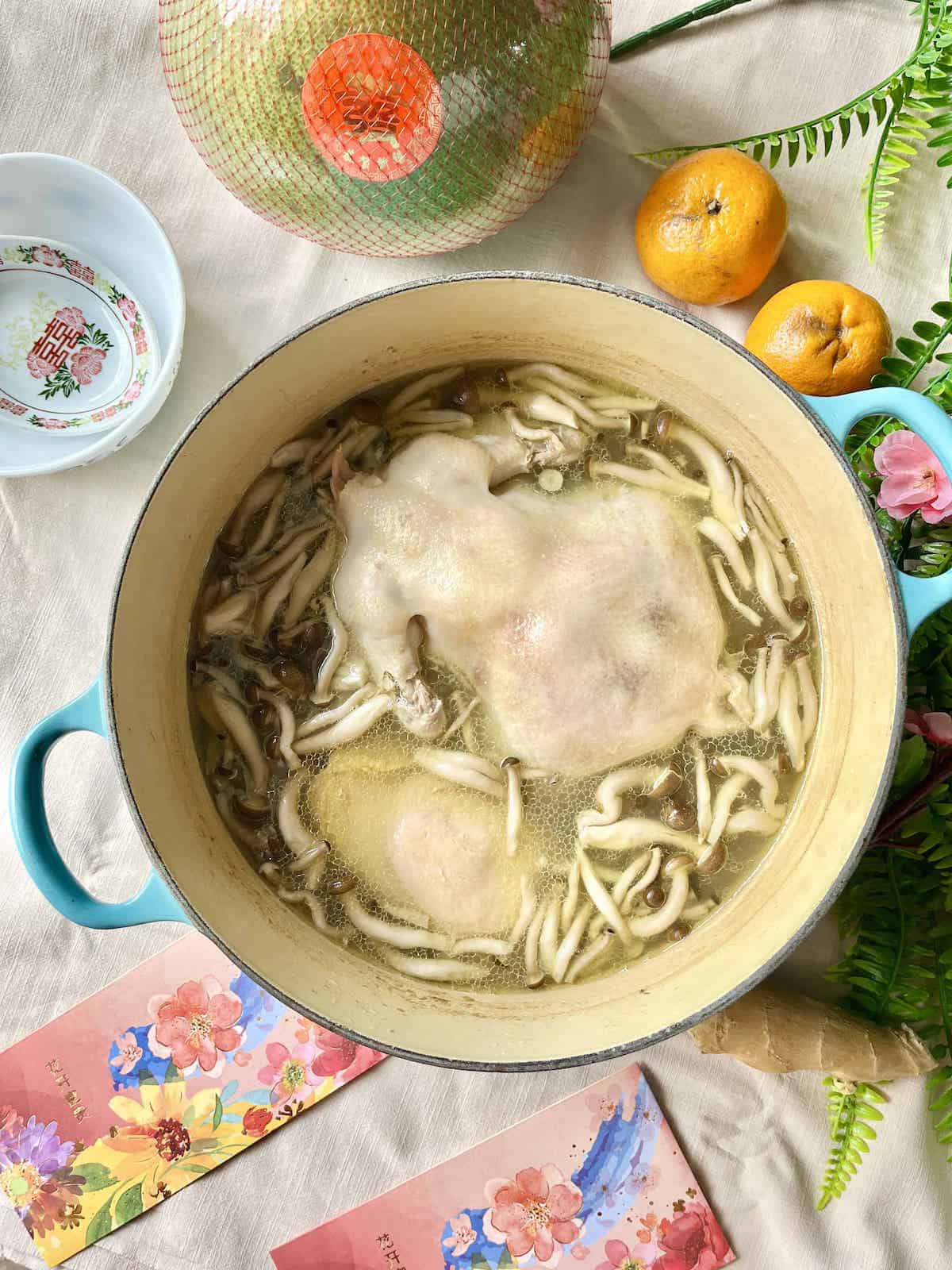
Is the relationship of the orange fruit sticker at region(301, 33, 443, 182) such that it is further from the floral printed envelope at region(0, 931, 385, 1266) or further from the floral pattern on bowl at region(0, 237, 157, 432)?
the floral printed envelope at region(0, 931, 385, 1266)

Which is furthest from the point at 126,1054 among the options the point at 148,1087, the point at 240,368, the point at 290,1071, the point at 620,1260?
the point at 240,368

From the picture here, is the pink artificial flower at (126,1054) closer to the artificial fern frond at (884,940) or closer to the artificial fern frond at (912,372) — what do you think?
the artificial fern frond at (884,940)

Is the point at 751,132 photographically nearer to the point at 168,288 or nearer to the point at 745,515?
the point at 745,515

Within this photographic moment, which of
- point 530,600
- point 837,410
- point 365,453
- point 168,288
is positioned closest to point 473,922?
point 530,600

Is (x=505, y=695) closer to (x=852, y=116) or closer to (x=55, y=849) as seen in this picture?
(x=55, y=849)

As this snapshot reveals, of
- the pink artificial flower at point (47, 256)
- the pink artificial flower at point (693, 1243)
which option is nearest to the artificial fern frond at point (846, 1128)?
the pink artificial flower at point (693, 1243)

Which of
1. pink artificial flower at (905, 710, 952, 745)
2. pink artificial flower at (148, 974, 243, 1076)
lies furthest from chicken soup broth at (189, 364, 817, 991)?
pink artificial flower at (148, 974, 243, 1076)

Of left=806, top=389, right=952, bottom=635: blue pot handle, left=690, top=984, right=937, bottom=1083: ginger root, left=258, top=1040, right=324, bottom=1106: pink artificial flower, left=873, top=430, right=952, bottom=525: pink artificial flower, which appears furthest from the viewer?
left=258, top=1040, right=324, bottom=1106: pink artificial flower
